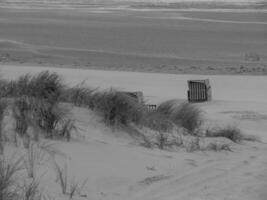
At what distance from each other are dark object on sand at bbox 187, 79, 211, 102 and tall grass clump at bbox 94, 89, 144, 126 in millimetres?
7930

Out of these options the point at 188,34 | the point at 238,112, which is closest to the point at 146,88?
the point at 238,112

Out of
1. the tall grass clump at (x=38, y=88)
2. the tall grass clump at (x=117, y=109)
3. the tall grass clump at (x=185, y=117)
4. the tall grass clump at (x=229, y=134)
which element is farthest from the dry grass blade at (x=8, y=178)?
the tall grass clump at (x=185, y=117)

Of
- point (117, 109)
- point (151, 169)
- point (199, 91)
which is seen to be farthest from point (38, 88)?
point (199, 91)

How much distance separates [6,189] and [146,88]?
560 inches

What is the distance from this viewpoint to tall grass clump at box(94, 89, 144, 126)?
310 inches

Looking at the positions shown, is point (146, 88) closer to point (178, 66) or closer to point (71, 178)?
point (178, 66)

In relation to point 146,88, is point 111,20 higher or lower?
higher

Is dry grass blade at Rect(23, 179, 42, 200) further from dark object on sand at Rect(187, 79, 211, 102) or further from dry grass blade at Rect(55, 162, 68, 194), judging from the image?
dark object on sand at Rect(187, 79, 211, 102)

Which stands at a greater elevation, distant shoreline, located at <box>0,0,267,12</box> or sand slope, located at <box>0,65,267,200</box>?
distant shoreline, located at <box>0,0,267,12</box>

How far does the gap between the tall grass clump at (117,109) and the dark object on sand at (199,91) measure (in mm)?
7930

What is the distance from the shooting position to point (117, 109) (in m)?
7.96

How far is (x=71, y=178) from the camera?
18.8 ft

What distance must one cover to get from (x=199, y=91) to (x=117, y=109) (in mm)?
8833

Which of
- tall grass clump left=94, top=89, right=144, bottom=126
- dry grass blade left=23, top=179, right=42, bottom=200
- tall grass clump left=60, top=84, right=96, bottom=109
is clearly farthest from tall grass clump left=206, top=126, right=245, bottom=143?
dry grass blade left=23, top=179, right=42, bottom=200
